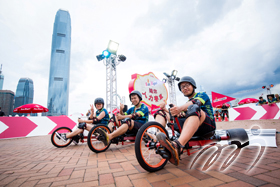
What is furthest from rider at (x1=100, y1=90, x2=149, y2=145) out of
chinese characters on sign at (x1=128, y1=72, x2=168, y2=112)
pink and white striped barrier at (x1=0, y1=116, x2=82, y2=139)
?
chinese characters on sign at (x1=128, y1=72, x2=168, y2=112)

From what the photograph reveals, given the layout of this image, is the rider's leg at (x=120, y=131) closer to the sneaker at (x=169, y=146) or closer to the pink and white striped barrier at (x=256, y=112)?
the sneaker at (x=169, y=146)

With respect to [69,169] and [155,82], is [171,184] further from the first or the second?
[155,82]

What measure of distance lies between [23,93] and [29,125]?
67.6m

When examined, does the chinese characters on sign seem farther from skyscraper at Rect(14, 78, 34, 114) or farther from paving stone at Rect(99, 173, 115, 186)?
skyscraper at Rect(14, 78, 34, 114)

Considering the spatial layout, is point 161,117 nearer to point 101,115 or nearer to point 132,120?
point 132,120

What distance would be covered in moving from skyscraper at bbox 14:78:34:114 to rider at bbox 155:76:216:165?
73.0 m

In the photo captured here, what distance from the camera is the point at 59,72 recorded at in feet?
221

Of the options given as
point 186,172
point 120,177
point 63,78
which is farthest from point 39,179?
point 63,78

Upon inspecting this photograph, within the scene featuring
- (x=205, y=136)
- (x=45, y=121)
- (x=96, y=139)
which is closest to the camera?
(x=205, y=136)

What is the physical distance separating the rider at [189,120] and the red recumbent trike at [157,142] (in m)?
0.09

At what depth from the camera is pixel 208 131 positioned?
192 cm

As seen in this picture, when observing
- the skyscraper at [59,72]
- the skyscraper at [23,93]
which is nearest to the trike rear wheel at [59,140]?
the skyscraper at [23,93]

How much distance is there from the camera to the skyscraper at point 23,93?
2224 inches

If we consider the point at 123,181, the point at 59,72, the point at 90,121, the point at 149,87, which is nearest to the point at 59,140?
the point at 90,121
